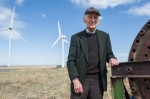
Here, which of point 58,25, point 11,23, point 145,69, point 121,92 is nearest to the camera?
point 145,69

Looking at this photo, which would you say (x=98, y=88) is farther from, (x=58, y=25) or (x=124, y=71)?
(x=58, y=25)

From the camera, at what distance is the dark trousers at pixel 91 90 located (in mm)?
3676

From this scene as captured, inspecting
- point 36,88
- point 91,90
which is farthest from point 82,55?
point 36,88

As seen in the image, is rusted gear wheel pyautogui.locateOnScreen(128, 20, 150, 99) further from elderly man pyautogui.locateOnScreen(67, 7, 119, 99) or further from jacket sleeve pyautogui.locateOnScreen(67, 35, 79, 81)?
jacket sleeve pyautogui.locateOnScreen(67, 35, 79, 81)

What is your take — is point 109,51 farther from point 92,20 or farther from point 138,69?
point 138,69

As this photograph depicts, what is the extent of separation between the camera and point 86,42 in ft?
12.2

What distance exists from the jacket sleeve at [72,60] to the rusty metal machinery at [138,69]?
62 centimetres

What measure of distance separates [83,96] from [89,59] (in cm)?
62

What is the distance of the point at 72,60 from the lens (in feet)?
12.0

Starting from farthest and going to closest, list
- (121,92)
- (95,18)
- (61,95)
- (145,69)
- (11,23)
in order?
(11,23) < (61,95) < (95,18) < (121,92) < (145,69)

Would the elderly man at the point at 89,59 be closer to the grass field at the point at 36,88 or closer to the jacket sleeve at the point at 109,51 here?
the jacket sleeve at the point at 109,51

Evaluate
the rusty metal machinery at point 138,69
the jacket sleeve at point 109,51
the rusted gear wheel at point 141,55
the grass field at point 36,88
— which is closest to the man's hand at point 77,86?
the rusty metal machinery at point 138,69

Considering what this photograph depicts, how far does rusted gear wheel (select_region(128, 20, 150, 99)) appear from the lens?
3150 mm

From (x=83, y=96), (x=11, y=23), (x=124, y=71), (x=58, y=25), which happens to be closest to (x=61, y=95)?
(x=83, y=96)
